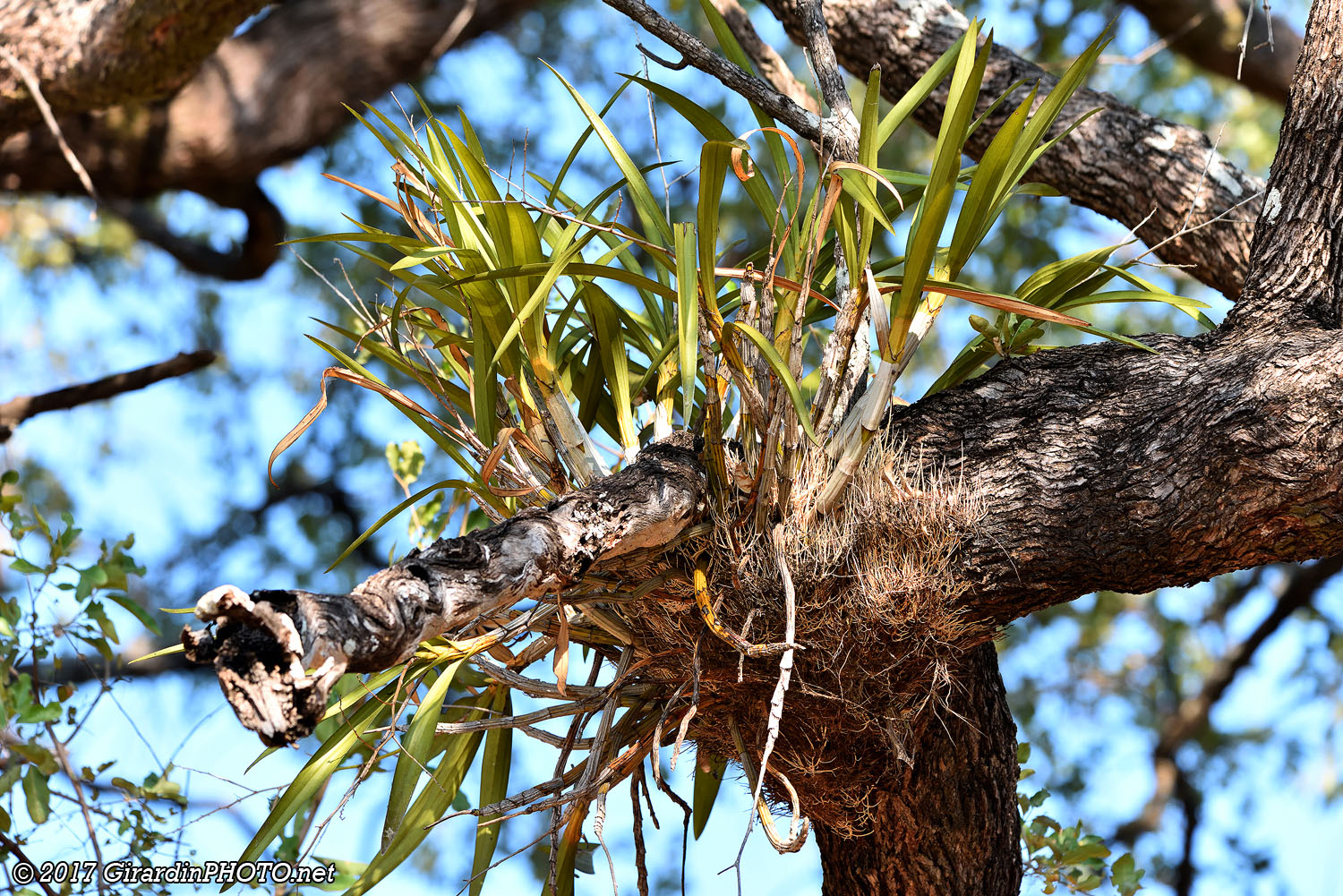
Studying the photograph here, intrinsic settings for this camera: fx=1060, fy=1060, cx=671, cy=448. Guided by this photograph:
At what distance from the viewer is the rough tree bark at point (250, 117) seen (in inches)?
106

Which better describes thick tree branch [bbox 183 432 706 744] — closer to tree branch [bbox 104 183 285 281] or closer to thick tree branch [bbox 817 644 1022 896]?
thick tree branch [bbox 817 644 1022 896]

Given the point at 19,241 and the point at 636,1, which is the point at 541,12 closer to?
the point at 19,241

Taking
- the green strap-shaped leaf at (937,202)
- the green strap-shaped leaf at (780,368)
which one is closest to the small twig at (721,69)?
the green strap-shaped leaf at (937,202)

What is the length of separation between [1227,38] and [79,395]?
2.41 meters

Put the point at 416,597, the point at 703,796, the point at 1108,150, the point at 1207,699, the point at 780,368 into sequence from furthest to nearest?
the point at 1207,699 < the point at 1108,150 < the point at 703,796 < the point at 780,368 < the point at 416,597

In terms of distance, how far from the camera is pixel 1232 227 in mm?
1587

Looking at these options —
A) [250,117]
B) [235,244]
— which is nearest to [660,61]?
[250,117]

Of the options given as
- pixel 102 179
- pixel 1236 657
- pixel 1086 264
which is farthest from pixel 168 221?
pixel 1236 657

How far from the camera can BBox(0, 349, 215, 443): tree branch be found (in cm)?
169

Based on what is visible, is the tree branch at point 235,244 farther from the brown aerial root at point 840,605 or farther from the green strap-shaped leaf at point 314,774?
the brown aerial root at point 840,605

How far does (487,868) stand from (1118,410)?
0.80 meters

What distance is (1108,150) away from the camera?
Result: 1.66 m

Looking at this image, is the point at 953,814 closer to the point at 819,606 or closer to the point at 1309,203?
the point at 819,606

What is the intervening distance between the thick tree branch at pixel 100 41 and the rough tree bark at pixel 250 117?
41 centimetres
